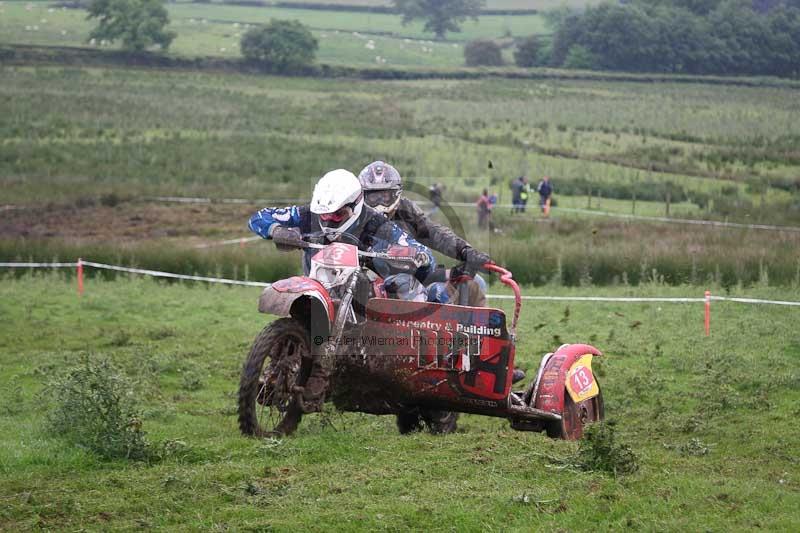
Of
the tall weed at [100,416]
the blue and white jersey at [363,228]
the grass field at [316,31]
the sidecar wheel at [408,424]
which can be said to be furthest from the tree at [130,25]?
the tall weed at [100,416]

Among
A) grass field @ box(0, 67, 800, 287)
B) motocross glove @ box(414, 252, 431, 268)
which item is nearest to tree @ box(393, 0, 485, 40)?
grass field @ box(0, 67, 800, 287)

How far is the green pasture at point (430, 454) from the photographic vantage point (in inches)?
285

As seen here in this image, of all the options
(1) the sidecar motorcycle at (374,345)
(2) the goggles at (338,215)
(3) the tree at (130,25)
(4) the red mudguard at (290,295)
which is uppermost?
(3) the tree at (130,25)

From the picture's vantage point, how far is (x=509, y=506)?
741 cm

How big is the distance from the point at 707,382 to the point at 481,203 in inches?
816

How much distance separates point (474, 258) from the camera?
32.5 ft

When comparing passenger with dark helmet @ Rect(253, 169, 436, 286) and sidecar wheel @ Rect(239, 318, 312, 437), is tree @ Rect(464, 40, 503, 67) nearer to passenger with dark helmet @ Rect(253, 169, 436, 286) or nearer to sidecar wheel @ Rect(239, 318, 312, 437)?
passenger with dark helmet @ Rect(253, 169, 436, 286)

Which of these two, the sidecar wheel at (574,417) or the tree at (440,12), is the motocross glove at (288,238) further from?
the tree at (440,12)

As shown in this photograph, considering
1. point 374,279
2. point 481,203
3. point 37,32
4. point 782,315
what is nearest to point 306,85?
point 37,32

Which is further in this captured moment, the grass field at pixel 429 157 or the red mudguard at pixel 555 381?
the grass field at pixel 429 157

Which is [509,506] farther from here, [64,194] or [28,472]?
[64,194]

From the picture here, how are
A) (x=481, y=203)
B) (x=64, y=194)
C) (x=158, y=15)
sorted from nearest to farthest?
(x=481, y=203) → (x=64, y=194) → (x=158, y=15)

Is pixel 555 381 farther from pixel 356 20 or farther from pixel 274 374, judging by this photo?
pixel 356 20

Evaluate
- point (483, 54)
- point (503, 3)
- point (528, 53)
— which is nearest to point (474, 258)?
point (528, 53)
